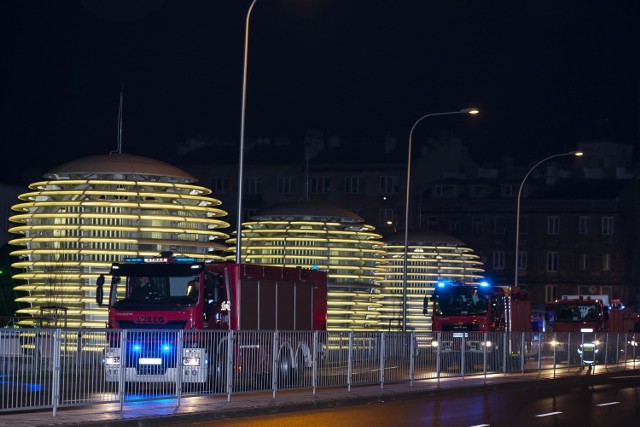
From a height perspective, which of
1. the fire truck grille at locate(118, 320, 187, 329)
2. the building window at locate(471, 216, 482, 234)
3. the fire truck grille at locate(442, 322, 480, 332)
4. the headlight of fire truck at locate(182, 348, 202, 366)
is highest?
the building window at locate(471, 216, 482, 234)

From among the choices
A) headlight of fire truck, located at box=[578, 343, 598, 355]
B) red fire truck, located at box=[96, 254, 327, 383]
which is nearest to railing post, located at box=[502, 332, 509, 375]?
red fire truck, located at box=[96, 254, 327, 383]

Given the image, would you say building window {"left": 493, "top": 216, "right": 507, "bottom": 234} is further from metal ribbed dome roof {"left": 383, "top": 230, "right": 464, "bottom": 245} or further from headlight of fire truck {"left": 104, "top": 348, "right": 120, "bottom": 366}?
headlight of fire truck {"left": 104, "top": 348, "right": 120, "bottom": 366}

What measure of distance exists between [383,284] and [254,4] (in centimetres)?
3192

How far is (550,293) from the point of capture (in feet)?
358

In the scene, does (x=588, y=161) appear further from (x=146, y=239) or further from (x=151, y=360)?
(x=151, y=360)

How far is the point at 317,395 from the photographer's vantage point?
28047 mm

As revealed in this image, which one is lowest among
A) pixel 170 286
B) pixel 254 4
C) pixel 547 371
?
pixel 547 371

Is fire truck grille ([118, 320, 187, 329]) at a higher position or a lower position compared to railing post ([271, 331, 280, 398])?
higher

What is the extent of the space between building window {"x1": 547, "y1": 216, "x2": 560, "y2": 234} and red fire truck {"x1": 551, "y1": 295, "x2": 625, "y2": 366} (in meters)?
46.6

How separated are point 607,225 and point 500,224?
28.7 feet

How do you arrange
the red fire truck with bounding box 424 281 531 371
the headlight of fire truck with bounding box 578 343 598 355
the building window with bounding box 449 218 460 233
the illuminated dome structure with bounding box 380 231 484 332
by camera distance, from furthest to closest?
the building window with bounding box 449 218 460 233 → the illuminated dome structure with bounding box 380 231 484 332 → the red fire truck with bounding box 424 281 531 371 → the headlight of fire truck with bounding box 578 343 598 355

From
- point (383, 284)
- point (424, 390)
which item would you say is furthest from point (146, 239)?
point (383, 284)

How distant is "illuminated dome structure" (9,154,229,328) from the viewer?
4041cm

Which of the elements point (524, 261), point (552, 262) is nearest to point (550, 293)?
point (552, 262)
